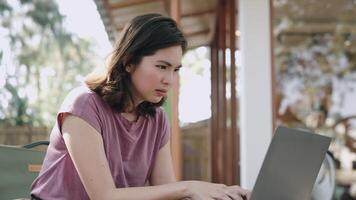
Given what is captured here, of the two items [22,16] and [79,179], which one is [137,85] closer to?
[79,179]

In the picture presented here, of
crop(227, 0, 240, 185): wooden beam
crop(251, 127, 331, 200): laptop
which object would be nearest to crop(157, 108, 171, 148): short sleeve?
crop(251, 127, 331, 200): laptop

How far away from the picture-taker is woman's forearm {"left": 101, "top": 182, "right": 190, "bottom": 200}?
123cm

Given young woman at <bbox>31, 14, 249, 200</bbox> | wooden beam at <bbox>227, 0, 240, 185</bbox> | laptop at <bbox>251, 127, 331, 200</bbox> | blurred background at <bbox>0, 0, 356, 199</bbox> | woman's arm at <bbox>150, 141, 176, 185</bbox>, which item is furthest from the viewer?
wooden beam at <bbox>227, 0, 240, 185</bbox>

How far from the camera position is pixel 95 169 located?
127 cm

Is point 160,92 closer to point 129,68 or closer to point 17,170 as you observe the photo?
point 129,68

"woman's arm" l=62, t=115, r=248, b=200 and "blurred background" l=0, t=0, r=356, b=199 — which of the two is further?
"blurred background" l=0, t=0, r=356, b=199

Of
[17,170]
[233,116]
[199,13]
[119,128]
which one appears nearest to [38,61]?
[199,13]

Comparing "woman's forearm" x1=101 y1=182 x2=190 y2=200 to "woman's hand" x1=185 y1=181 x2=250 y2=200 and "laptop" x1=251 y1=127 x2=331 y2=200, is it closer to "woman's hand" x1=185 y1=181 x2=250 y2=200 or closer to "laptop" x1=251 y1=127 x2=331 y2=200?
→ "woman's hand" x1=185 y1=181 x2=250 y2=200

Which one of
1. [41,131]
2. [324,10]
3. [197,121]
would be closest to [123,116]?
[41,131]

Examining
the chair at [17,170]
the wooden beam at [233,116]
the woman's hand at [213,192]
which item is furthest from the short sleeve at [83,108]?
the wooden beam at [233,116]

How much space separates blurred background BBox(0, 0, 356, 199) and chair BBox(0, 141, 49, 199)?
6.85 ft

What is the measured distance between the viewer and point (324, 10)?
21.3ft

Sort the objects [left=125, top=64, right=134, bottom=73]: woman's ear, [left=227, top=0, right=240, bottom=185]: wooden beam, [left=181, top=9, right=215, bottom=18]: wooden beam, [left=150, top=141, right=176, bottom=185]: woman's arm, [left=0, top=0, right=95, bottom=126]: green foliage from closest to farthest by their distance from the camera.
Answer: [left=125, top=64, right=134, bottom=73]: woman's ear < [left=150, top=141, right=176, bottom=185]: woman's arm < [left=227, top=0, right=240, bottom=185]: wooden beam < [left=181, top=9, right=215, bottom=18]: wooden beam < [left=0, top=0, right=95, bottom=126]: green foliage

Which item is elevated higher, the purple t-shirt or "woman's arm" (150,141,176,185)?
the purple t-shirt
